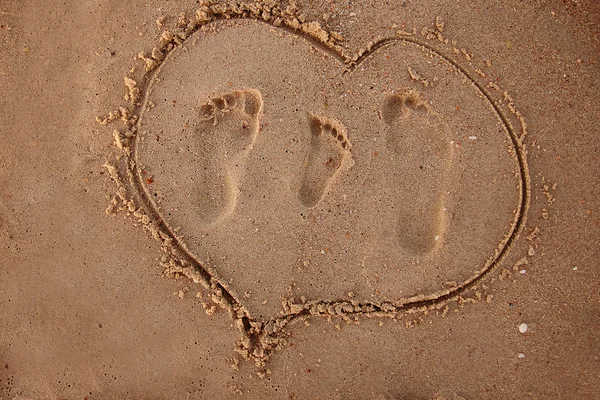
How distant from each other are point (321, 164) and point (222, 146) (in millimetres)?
571

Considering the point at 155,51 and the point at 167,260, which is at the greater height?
the point at 155,51

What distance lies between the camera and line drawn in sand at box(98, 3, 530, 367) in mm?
2529

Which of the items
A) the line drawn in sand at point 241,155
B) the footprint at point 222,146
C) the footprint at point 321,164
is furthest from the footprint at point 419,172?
the footprint at point 222,146

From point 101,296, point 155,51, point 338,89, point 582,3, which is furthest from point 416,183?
point 101,296

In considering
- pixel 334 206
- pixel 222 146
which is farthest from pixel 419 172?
pixel 222 146

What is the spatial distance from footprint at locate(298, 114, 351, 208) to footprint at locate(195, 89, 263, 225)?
35 cm

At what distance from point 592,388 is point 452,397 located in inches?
30.4

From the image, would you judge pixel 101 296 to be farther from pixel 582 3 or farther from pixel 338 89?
pixel 582 3

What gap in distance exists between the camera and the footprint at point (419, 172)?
253 cm

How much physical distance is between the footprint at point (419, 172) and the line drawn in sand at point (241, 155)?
0.4 inches

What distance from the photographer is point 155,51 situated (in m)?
2.62

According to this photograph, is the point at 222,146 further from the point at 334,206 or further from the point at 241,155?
the point at 334,206

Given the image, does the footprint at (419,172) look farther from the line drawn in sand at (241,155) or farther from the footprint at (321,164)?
the footprint at (321,164)

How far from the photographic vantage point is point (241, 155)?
102 inches
